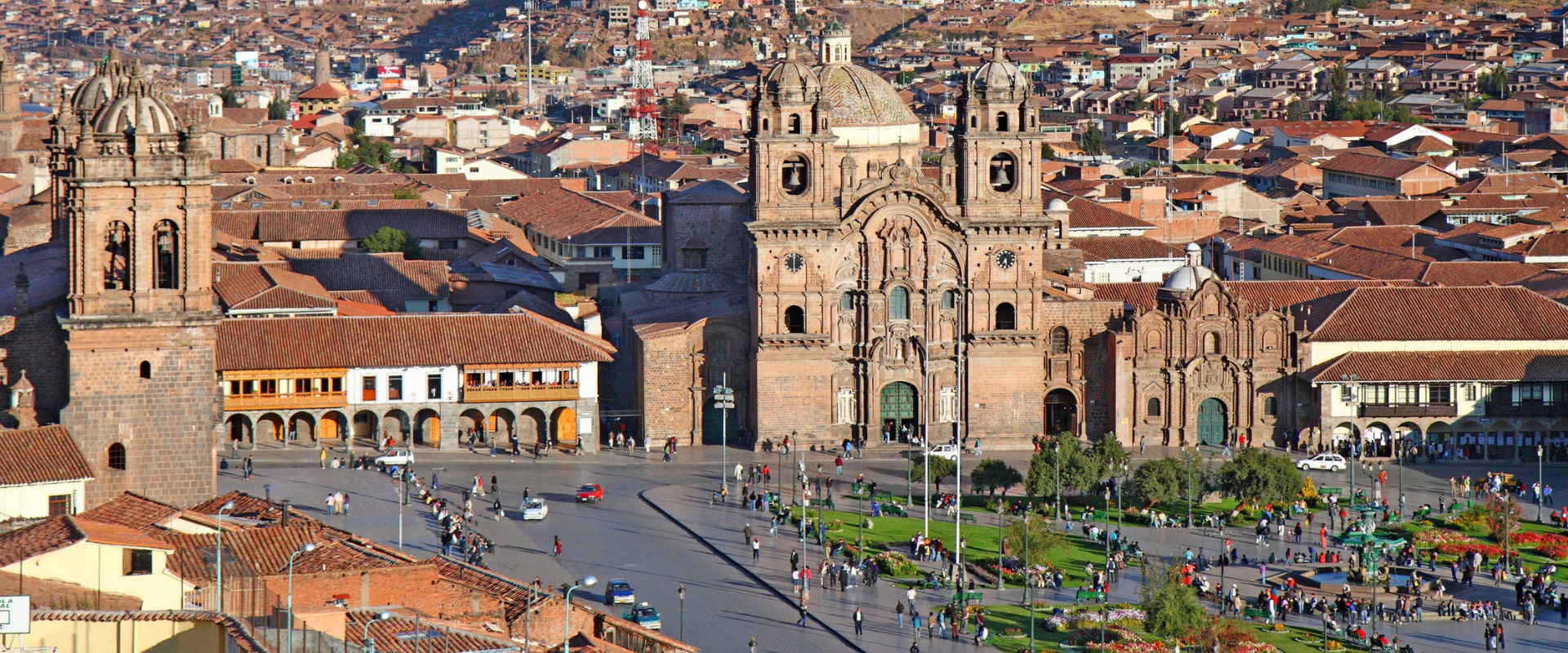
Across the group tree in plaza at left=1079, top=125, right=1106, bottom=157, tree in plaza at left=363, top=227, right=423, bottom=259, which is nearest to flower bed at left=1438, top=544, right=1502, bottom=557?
tree in plaza at left=363, top=227, right=423, bottom=259

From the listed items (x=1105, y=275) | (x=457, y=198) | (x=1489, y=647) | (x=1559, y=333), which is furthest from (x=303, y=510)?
(x=457, y=198)

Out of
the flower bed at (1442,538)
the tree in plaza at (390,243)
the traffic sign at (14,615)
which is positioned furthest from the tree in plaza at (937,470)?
the tree in plaza at (390,243)

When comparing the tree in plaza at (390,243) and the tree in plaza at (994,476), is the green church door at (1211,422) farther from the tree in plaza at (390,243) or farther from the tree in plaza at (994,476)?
the tree in plaza at (390,243)

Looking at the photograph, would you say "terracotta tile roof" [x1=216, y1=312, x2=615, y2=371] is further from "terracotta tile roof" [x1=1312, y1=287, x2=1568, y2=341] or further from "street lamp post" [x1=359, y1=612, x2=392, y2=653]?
"street lamp post" [x1=359, y1=612, x2=392, y2=653]

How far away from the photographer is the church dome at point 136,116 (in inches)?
2426

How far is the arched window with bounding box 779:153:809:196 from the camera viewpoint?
87062 millimetres

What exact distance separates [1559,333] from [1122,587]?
28117 millimetres

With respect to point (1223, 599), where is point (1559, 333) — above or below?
above

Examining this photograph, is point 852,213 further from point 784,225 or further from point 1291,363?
point 1291,363

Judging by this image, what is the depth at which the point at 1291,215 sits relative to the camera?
145375 mm

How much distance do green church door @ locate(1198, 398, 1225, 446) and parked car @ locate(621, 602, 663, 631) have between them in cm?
3288

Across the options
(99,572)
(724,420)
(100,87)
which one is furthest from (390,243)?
(99,572)

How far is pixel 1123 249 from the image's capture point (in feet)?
385

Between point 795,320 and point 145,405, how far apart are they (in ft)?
98.1
